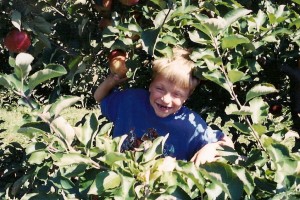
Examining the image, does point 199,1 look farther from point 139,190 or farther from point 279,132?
point 139,190

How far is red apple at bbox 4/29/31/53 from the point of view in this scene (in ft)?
5.83

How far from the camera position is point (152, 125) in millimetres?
1919

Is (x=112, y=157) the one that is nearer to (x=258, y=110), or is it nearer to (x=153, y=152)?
(x=153, y=152)

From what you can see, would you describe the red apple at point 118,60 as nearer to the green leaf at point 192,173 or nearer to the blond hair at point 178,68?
the blond hair at point 178,68

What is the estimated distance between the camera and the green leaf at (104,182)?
1031 mm

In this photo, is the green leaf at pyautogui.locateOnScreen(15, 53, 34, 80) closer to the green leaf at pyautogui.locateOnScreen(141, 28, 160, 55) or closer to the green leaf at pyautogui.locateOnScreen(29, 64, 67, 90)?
the green leaf at pyautogui.locateOnScreen(29, 64, 67, 90)

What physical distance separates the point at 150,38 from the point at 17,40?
54 centimetres

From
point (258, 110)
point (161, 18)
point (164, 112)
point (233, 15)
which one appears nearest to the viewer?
point (258, 110)

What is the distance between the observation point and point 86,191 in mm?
1114

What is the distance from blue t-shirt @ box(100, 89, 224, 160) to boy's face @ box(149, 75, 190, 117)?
0.07 meters

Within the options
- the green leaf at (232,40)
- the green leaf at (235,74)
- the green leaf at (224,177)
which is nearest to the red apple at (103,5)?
the green leaf at (232,40)

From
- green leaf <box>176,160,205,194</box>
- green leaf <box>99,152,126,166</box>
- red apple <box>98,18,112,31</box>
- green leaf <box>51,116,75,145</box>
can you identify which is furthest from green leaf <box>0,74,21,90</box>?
red apple <box>98,18,112,31</box>

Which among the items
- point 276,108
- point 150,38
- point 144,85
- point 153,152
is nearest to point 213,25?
point 150,38

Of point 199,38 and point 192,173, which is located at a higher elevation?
point 199,38
